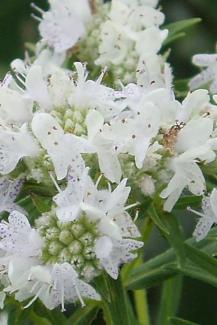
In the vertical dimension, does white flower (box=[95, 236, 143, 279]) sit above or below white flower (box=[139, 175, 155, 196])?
below

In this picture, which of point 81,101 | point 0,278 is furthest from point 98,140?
point 0,278

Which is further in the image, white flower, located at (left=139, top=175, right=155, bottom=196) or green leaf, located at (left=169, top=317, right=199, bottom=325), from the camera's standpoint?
green leaf, located at (left=169, top=317, right=199, bottom=325)

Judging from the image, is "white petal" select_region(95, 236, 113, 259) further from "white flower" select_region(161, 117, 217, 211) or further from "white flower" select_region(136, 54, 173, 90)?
"white flower" select_region(136, 54, 173, 90)

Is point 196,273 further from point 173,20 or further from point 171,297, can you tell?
point 173,20

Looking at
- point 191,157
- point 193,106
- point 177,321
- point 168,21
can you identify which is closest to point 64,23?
point 193,106

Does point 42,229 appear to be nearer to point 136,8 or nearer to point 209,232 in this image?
point 209,232

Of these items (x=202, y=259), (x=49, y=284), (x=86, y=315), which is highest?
(x=49, y=284)

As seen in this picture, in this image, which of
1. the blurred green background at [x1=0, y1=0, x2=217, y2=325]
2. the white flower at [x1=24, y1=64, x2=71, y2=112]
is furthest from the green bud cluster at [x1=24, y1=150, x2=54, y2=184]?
the blurred green background at [x1=0, y1=0, x2=217, y2=325]
